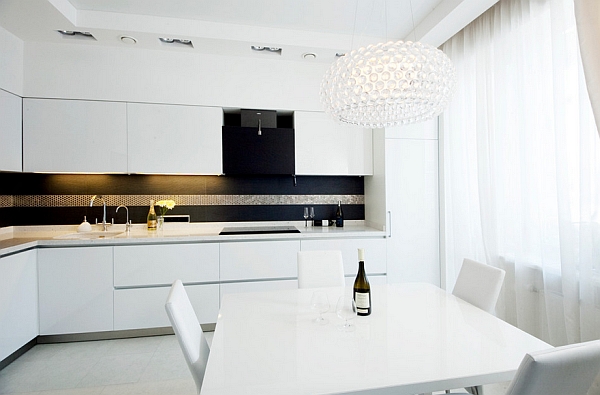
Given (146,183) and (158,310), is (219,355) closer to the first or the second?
(158,310)

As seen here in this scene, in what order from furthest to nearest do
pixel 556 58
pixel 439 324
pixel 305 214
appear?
pixel 305 214 → pixel 556 58 → pixel 439 324

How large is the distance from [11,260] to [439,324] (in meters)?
2.87

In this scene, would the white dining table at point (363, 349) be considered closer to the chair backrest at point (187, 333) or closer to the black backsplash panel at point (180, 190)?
the chair backrest at point (187, 333)

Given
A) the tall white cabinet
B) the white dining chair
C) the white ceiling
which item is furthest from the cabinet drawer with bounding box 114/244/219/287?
the white dining chair

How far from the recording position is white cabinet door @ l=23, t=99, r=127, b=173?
286 cm

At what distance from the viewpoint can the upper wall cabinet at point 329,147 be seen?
3344 mm

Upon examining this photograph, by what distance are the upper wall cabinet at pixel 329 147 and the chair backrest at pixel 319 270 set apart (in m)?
1.30

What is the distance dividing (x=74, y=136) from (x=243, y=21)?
1.82 meters

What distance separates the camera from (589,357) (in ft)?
2.76

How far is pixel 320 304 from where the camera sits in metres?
1.66

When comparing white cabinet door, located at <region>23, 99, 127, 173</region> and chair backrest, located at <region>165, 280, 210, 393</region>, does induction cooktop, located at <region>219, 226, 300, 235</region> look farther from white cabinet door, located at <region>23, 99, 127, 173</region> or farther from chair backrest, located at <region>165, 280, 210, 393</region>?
chair backrest, located at <region>165, 280, 210, 393</region>

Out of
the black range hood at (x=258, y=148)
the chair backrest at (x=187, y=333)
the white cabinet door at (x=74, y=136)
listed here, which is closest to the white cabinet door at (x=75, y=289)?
the white cabinet door at (x=74, y=136)

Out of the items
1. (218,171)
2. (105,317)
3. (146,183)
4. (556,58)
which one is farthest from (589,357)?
(146,183)

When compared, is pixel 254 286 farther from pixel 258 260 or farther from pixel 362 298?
pixel 362 298
